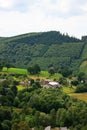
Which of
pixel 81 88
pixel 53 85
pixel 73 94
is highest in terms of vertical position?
pixel 53 85

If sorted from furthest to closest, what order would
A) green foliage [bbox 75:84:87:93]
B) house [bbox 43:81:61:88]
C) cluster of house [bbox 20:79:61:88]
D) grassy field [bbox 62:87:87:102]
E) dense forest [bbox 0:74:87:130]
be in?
Answer: house [bbox 43:81:61:88]
green foliage [bbox 75:84:87:93]
cluster of house [bbox 20:79:61:88]
grassy field [bbox 62:87:87:102]
dense forest [bbox 0:74:87:130]

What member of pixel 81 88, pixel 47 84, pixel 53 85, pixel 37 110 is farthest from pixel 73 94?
pixel 37 110

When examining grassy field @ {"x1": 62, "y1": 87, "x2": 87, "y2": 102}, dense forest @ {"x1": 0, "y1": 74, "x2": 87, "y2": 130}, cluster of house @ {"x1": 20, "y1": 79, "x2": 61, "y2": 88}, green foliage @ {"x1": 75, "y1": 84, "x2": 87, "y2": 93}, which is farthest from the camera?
green foliage @ {"x1": 75, "y1": 84, "x2": 87, "y2": 93}

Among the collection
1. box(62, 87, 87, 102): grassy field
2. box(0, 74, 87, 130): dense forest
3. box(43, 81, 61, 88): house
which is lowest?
box(62, 87, 87, 102): grassy field

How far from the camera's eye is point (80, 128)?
228 feet

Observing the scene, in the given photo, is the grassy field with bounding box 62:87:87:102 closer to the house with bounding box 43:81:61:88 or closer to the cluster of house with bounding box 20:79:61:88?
the house with bounding box 43:81:61:88

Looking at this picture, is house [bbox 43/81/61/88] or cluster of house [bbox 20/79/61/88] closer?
cluster of house [bbox 20/79/61/88]

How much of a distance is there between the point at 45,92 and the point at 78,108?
2357 cm

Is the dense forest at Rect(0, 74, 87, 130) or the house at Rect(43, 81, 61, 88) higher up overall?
the dense forest at Rect(0, 74, 87, 130)

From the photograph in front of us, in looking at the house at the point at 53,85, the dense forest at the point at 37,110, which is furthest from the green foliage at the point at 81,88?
the dense forest at the point at 37,110

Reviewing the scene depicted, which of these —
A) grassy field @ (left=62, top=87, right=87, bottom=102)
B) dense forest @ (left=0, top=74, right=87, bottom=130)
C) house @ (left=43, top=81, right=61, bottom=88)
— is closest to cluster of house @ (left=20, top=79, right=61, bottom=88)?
house @ (left=43, top=81, right=61, bottom=88)

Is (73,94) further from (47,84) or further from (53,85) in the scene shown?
(47,84)

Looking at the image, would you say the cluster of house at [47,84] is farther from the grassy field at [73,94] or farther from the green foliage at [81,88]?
the green foliage at [81,88]

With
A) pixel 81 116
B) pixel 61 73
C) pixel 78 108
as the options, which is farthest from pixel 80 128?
pixel 61 73
